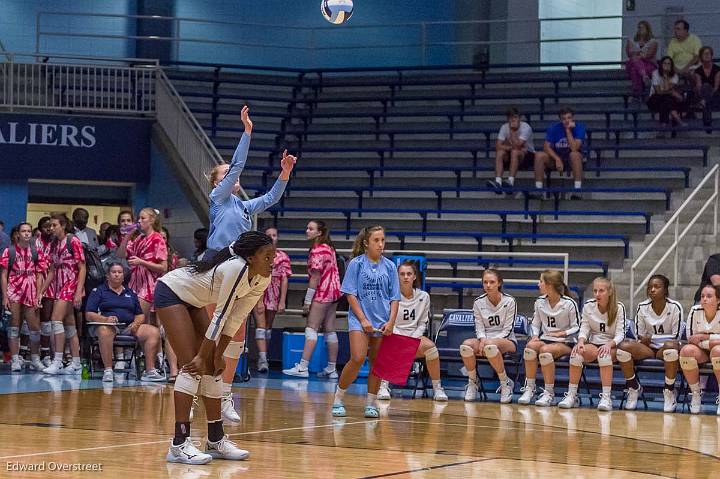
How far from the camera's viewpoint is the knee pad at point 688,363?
1125 cm

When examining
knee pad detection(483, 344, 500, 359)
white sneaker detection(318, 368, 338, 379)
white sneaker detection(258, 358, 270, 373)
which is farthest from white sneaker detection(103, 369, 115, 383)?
knee pad detection(483, 344, 500, 359)

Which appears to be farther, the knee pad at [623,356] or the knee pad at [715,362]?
the knee pad at [623,356]

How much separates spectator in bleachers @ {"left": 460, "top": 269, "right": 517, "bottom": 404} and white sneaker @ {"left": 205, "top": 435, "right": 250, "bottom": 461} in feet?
16.6

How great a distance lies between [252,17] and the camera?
2191 cm

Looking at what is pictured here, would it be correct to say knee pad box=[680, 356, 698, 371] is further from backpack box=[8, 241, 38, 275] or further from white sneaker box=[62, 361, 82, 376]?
backpack box=[8, 241, 38, 275]

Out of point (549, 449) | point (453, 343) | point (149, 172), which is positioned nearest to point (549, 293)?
point (453, 343)

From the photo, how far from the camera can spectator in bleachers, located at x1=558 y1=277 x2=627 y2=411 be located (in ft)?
37.4

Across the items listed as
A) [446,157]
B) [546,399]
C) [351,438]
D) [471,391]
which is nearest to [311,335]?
[471,391]

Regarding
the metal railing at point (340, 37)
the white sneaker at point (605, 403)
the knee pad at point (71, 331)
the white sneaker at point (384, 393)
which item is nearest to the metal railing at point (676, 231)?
the white sneaker at point (605, 403)

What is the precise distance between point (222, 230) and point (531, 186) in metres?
9.34

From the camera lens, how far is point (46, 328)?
1395 cm

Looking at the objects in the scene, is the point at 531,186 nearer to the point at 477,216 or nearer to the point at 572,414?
the point at 477,216

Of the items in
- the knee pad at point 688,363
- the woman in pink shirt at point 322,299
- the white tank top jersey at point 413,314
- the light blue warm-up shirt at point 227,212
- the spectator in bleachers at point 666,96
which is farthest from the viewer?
the spectator in bleachers at point 666,96

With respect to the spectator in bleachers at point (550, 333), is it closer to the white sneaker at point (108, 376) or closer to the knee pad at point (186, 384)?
the white sneaker at point (108, 376)
